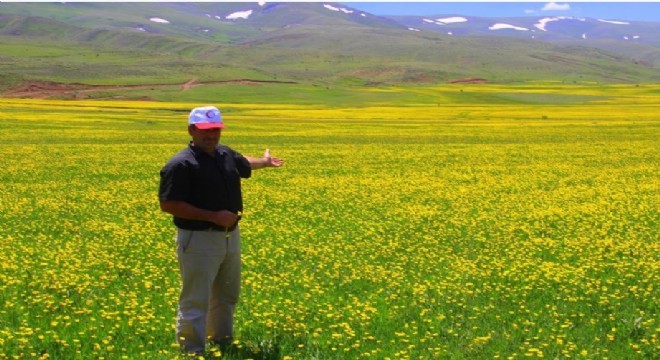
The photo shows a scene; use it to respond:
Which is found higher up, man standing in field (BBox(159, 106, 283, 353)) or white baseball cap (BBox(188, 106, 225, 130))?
white baseball cap (BBox(188, 106, 225, 130))

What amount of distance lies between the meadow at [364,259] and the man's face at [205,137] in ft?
7.88

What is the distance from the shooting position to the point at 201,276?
351 inches

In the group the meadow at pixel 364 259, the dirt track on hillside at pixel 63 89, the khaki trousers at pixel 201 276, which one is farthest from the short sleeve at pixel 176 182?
the dirt track on hillside at pixel 63 89

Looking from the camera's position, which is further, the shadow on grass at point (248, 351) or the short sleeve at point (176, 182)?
the shadow on grass at point (248, 351)

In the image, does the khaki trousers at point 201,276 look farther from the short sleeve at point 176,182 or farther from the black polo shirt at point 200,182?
the short sleeve at point 176,182

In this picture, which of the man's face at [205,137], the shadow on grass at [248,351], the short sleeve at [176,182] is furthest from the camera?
the shadow on grass at [248,351]

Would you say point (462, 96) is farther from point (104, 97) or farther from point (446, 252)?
point (446, 252)

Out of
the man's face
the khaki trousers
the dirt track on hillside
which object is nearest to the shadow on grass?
the khaki trousers

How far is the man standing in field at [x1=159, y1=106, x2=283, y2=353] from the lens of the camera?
8.72m

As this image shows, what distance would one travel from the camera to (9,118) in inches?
2339

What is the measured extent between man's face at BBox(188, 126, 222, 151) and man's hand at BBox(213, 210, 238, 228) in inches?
30.1

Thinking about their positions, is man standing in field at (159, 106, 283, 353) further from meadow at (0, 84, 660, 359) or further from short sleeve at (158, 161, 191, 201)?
meadow at (0, 84, 660, 359)

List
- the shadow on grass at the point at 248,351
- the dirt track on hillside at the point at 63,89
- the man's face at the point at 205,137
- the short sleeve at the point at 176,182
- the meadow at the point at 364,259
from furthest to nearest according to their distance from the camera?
the dirt track on hillside at the point at 63,89 → the meadow at the point at 364,259 → the shadow on grass at the point at 248,351 → the man's face at the point at 205,137 → the short sleeve at the point at 176,182

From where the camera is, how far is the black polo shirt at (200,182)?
8.70m
